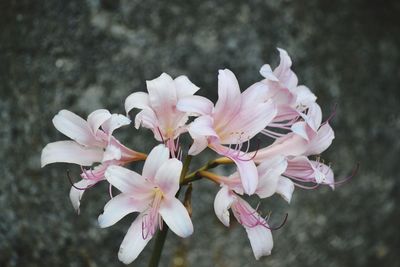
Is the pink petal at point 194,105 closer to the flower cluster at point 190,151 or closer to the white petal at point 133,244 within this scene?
the flower cluster at point 190,151

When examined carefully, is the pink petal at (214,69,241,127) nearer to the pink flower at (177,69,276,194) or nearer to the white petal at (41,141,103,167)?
the pink flower at (177,69,276,194)

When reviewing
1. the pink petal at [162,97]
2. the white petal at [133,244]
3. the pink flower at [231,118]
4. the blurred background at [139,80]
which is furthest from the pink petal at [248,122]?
the blurred background at [139,80]

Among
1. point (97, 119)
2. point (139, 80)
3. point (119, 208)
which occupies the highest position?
point (97, 119)

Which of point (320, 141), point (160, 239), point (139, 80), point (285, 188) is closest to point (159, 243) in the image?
point (160, 239)

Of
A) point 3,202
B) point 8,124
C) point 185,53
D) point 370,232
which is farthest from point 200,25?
point 370,232

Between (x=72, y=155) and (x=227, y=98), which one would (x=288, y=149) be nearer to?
(x=227, y=98)

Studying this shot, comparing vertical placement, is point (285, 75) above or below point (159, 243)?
above
